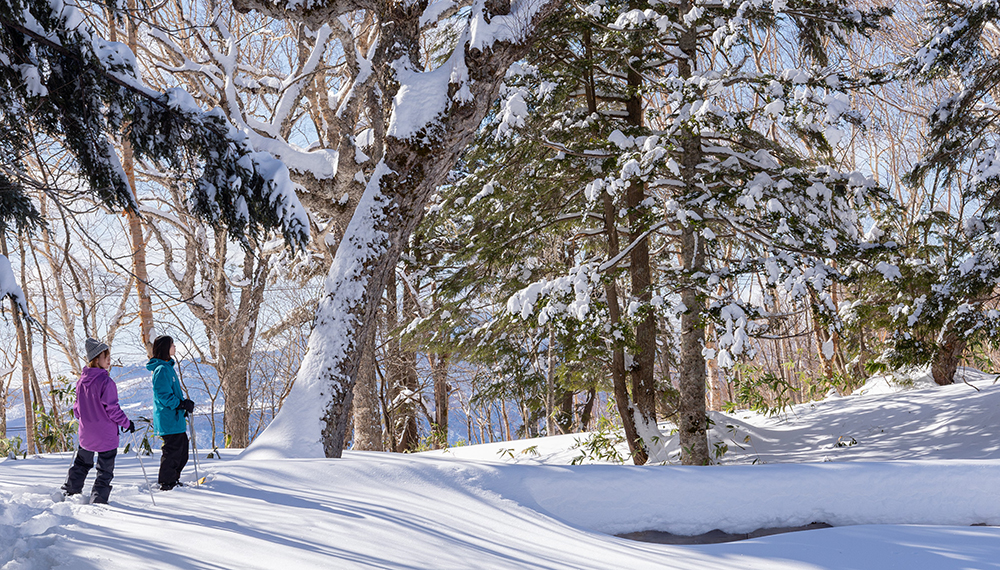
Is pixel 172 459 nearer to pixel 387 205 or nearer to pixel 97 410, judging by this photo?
pixel 97 410

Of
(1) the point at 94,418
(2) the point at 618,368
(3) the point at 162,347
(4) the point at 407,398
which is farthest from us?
(4) the point at 407,398

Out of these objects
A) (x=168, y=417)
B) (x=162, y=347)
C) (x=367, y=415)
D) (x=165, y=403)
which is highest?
(x=162, y=347)

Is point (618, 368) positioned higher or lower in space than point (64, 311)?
lower

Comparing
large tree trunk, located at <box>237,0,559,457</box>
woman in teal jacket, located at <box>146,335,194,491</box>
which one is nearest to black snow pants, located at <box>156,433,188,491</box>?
woman in teal jacket, located at <box>146,335,194,491</box>

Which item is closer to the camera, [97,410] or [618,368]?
[97,410]

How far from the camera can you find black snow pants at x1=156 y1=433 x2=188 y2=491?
4.58 metres

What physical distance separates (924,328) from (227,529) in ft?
24.0

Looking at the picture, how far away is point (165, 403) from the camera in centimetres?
466

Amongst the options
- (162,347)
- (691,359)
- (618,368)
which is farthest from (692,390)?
(162,347)

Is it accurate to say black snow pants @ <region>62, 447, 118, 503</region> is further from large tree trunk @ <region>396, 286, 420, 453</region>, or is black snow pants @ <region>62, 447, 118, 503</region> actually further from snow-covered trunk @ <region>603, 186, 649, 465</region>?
large tree trunk @ <region>396, 286, 420, 453</region>

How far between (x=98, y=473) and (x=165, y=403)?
0.61 metres

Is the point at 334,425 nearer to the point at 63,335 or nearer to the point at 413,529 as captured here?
the point at 413,529

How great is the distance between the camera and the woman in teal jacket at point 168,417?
459cm

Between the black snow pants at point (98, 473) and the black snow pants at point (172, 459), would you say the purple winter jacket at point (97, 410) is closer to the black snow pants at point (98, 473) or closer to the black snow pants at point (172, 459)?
the black snow pants at point (98, 473)
